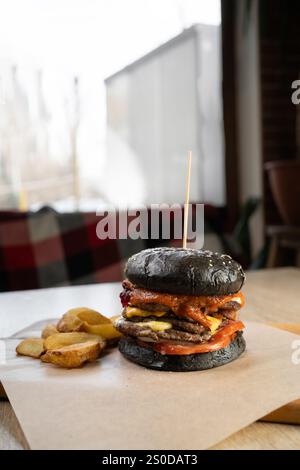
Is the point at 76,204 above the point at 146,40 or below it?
below

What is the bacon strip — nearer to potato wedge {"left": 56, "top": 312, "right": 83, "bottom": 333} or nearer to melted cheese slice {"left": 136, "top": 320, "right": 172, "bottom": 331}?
melted cheese slice {"left": 136, "top": 320, "right": 172, "bottom": 331}

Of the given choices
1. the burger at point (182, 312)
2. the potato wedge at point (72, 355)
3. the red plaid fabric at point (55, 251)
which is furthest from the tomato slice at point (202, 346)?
the red plaid fabric at point (55, 251)

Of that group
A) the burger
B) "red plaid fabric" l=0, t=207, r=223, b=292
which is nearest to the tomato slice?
the burger

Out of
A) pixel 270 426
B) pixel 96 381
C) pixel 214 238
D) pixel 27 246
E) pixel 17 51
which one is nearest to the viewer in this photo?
pixel 270 426

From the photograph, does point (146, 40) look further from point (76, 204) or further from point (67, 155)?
point (76, 204)

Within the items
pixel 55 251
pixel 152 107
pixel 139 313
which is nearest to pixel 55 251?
pixel 55 251

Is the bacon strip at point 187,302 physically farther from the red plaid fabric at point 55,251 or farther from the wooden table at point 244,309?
the red plaid fabric at point 55,251
